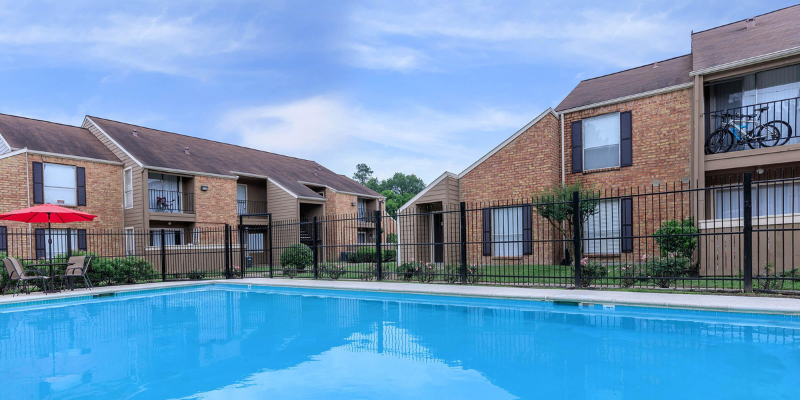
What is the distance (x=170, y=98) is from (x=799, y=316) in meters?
27.6

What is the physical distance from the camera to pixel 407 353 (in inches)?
210

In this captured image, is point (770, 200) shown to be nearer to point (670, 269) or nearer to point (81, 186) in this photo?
point (670, 269)

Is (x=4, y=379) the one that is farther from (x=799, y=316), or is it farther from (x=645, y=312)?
(x=799, y=316)

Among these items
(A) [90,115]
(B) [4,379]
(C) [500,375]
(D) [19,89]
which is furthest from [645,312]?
(D) [19,89]

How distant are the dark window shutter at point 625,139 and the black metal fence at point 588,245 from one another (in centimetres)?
101

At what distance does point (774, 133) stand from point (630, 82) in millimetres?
4311

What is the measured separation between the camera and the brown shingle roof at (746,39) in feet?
36.6

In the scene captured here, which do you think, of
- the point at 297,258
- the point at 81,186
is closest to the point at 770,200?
the point at 297,258

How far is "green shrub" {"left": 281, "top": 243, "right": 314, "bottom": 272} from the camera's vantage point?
48.8ft

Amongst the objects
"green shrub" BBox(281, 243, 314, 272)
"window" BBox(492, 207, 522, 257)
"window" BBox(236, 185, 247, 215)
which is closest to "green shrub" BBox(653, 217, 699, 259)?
"window" BBox(492, 207, 522, 257)

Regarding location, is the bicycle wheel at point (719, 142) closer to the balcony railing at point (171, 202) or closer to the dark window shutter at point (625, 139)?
→ the dark window shutter at point (625, 139)

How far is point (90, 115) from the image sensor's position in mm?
21000

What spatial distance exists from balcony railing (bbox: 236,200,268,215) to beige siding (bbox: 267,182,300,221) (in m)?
0.69

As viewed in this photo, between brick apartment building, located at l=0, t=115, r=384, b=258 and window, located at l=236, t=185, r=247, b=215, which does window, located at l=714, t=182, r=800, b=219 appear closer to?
brick apartment building, located at l=0, t=115, r=384, b=258
